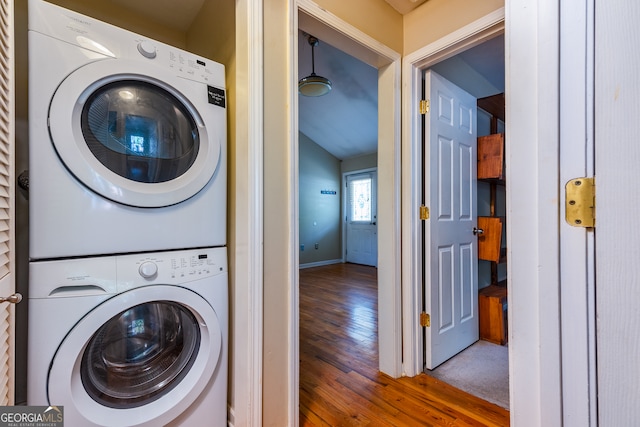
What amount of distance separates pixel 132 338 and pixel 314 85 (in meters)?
2.74

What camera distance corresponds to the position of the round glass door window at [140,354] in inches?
36.8

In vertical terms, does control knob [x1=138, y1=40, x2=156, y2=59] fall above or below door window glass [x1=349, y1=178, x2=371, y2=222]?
above

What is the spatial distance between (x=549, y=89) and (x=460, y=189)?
1.58 m

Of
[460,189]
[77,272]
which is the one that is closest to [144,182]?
[77,272]

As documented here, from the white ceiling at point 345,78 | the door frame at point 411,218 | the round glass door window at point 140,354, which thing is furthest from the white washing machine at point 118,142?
the door frame at point 411,218

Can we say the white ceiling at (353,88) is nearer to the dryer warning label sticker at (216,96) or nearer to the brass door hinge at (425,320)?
the dryer warning label sticker at (216,96)

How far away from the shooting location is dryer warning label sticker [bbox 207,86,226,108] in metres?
1.16

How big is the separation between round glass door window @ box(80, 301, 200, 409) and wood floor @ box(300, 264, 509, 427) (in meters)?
0.69

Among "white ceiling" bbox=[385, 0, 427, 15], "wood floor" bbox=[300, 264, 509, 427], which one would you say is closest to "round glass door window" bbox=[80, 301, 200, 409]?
"wood floor" bbox=[300, 264, 509, 427]

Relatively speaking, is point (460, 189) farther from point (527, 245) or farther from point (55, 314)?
point (55, 314)

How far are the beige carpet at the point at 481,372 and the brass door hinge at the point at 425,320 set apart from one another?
1.02 ft

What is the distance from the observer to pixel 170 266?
3.40ft

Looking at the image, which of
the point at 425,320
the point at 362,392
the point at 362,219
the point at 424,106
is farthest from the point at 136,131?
the point at 362,219

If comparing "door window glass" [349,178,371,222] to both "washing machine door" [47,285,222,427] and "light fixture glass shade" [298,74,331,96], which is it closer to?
"light fixture glass shade" [298,74,331,96]
